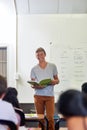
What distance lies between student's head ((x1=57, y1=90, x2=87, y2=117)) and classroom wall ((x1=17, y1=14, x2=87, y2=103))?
495 cm

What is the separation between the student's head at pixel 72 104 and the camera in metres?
0.45

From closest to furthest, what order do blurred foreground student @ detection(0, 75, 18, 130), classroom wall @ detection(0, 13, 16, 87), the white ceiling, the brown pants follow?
1. blurred foreground student @ detection(0, 75, 18, 130)
2. the brown pants
3. the white ceiling
4. classroom wall @ detection(0, 13, 16, 87)

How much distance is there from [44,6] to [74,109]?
514cm

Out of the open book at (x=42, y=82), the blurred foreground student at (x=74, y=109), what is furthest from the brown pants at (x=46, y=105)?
the blurred foreground student at (x=74, y=109)

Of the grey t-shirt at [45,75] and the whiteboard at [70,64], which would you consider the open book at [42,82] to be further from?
the whiteboard at [70,64]

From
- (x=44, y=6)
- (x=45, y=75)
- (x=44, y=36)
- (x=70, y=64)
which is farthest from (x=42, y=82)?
(x=44, y=6)

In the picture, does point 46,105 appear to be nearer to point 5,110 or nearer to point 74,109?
point 5,110

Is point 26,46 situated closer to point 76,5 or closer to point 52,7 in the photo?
point 52,7

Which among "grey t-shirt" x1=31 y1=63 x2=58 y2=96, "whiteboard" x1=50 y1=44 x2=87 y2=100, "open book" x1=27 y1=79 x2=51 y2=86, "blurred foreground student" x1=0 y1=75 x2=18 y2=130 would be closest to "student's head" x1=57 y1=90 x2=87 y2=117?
"blurred foreground student" x1=0 y1=75 x2=18 y2=130

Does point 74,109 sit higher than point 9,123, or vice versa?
point 74,109

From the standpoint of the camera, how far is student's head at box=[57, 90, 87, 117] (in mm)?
455

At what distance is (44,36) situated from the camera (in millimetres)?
5480

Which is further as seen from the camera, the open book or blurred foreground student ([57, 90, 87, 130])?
the open book

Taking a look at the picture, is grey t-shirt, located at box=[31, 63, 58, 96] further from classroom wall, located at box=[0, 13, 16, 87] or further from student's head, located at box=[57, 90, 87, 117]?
student's head, located at box=[57, 90, 87, 117]
